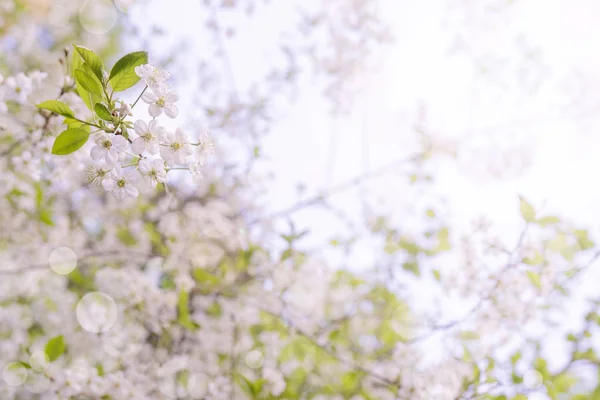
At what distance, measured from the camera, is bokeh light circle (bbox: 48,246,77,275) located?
8.34ft

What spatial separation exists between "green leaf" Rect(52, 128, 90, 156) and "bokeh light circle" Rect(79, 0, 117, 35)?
151 inches

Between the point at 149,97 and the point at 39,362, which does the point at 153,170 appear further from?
the point at 39,362

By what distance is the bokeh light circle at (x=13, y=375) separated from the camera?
8.21ft

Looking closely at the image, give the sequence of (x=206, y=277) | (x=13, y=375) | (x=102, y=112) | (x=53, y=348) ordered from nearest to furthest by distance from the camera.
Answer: (x=102, y=112), (x=53, y=348), (x=206, y=277), (x=13, y=375)

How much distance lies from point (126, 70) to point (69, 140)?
0.19m

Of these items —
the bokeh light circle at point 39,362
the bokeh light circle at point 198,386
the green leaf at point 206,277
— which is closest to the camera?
the bokeh light circle at point 39,362

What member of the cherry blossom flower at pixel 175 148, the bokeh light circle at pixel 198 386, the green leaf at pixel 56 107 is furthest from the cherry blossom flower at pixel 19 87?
the bokeh light circle at pixel 198 386

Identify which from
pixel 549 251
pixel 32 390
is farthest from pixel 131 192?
pixel 32 390

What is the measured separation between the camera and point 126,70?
3.13 feet

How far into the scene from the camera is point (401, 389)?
173 cm

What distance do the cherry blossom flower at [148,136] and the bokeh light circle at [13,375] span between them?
2212mm

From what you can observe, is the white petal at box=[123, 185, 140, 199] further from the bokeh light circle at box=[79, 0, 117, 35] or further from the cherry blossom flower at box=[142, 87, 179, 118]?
the bokeh light circle at box=[79, 0, 117, 35]

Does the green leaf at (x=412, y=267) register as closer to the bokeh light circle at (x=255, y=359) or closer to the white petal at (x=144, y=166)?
the bokeh light circle at (x=255, y=359)

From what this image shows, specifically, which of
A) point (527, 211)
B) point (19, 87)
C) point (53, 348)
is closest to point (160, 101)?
point (19, 87)
